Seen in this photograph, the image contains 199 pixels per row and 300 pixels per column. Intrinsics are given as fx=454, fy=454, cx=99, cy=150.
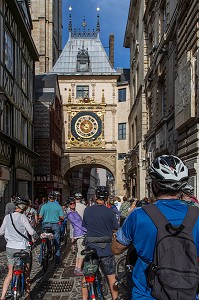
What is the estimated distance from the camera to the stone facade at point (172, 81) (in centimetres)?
1334

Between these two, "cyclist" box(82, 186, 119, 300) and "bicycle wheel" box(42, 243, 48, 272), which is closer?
"cyclist" box(82, 186, 119, 300)

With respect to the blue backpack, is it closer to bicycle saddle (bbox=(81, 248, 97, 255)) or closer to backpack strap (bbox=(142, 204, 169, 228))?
backpack strap (bbox=(142, 204, 169, 228))

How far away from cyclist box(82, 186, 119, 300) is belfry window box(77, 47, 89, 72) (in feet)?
128

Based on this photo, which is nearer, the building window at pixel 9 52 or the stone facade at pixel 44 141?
the building window at pixel 9 52

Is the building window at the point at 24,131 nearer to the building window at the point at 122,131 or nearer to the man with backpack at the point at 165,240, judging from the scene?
the building window at the point at 122,131

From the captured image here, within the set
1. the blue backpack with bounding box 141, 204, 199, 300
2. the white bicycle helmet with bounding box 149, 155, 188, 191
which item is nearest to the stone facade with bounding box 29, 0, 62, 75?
the white bicycle helmet with bounding box 149, 155, 188, 191

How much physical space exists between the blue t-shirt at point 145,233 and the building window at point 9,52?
18.0 meters

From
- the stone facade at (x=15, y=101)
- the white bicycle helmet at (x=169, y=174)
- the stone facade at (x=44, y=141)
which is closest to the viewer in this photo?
the white bicycle helmet at (x=169, y=174)

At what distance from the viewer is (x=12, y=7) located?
68.2ft

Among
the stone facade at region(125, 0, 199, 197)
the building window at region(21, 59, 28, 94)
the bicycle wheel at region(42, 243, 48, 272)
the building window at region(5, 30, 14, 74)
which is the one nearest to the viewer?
the bicycle wheel at region(42, 243, 48, 272)

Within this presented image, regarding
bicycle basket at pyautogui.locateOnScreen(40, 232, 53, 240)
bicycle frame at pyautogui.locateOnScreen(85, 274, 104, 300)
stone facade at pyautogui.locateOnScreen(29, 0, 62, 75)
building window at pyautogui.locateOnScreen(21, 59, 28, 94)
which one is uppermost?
stone facade at pyautogui.locateOnScreen(29, 0, 62, 75)

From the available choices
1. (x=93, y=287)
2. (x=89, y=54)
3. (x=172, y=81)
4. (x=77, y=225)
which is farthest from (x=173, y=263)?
(x=89, y=54)

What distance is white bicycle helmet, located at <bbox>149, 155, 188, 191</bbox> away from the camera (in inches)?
111

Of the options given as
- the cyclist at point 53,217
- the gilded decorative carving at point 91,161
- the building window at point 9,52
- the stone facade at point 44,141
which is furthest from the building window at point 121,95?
the cyclist at point 53,217
